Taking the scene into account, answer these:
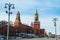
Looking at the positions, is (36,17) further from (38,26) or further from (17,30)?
(17,30)

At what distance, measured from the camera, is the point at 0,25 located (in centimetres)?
9925

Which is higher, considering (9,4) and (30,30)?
(9,4)

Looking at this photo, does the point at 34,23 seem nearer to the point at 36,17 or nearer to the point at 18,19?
the point at 36,17

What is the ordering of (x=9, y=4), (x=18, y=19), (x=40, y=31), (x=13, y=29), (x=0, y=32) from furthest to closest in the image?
(x=40, y=31), (x=18, y=19), (x=13, y=29), (x=0, y=32), (x=9, y=4)

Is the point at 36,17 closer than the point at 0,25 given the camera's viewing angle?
No

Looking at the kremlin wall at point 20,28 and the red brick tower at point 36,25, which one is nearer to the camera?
the kremlin wall at point 20,28

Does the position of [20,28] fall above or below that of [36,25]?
below

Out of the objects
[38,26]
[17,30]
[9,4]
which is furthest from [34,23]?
[9,4]

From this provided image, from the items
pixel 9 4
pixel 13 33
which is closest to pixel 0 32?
pixel 13 33

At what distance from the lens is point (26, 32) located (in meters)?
110

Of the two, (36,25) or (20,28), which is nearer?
(20,28)

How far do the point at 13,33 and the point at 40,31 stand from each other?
31.2 meters

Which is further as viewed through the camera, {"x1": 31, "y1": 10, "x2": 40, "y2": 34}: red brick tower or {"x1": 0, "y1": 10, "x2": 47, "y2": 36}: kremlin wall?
{"x1": 31, "y1": 10, "x2": 40, "y2": 34}: red brick tower

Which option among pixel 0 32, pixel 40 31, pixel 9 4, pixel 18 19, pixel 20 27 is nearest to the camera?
pixel 9 4
